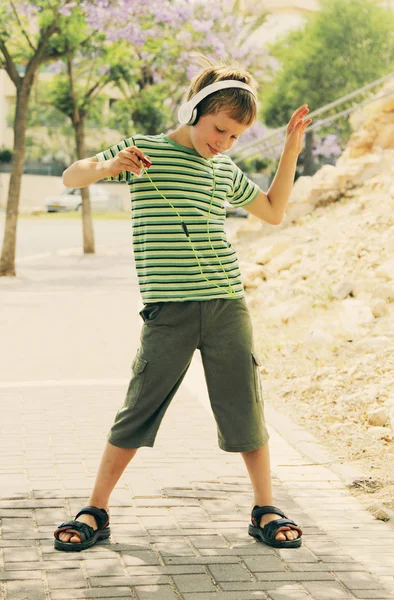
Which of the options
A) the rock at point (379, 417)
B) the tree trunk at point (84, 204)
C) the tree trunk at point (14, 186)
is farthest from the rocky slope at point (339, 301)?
the tree trunk at point (84, 204)

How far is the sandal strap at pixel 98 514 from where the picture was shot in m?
3.95

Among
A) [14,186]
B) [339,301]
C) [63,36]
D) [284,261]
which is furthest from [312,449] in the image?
[63,36]

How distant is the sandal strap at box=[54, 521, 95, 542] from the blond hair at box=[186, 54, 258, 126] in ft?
4.99

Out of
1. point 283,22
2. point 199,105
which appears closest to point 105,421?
point 199,105

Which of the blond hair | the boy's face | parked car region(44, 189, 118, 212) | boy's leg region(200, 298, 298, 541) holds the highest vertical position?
parked car region(44, 189, 118, 212)

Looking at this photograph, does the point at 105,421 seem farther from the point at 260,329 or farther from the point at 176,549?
the point at 260,329

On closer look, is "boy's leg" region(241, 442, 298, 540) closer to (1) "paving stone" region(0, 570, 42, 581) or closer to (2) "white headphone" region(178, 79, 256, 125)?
(1) "paving stone" region(0, 570, 42, 581)

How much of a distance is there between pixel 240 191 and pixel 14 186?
12.3 m

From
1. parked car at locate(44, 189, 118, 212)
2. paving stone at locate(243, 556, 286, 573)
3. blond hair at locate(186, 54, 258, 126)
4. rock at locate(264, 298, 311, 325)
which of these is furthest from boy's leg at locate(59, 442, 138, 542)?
parked car at locate(44, 189, 118, 212)

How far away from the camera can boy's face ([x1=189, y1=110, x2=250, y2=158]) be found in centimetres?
379

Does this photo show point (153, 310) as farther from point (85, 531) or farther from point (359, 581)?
point (359, 581)

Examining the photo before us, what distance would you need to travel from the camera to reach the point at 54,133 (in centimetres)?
5750

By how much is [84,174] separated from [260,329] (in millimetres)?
5866

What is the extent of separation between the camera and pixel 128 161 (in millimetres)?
3639
